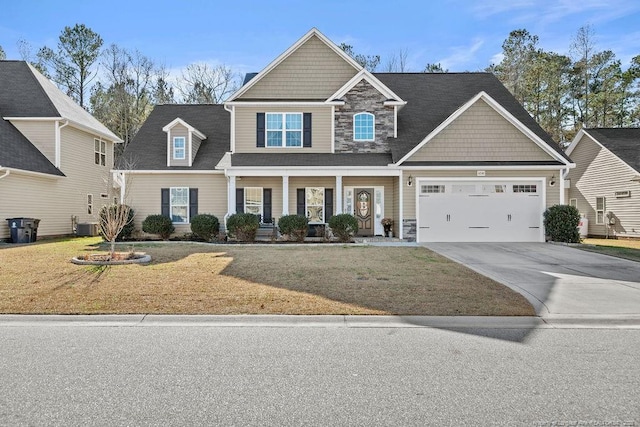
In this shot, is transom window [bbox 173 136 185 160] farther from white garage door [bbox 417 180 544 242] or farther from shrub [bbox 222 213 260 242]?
white garage door [bbox 417 180 544 242]

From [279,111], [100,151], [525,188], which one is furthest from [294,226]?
[100,151]

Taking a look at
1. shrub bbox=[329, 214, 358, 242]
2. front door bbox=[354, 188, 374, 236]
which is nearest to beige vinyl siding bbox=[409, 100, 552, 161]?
front door bbox=[354, 188, 374, 236]

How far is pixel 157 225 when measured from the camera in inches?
714

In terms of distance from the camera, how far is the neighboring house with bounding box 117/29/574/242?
683 inches

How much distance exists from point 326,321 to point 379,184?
13.4 metres

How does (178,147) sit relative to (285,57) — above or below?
below

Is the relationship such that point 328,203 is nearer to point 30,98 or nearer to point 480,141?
point 480,141

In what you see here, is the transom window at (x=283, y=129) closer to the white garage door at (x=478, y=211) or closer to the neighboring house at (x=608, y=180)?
the white garage door at (x=478, y=211)

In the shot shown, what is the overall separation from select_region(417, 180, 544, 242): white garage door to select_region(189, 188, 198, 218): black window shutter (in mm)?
9937

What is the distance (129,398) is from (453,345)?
3.60 metres

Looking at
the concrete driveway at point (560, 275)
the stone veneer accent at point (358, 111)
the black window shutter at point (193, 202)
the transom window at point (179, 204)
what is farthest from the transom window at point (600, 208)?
the transom window at point (179, 204)

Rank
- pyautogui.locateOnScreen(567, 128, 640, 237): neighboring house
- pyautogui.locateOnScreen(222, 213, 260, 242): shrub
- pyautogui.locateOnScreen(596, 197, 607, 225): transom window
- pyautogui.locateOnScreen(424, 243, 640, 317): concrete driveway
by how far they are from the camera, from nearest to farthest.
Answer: pyautogui.locateOnScreen(424, 243, 640, 317): concrete driveway, pyautogui.locateOnScreen(222, 213, 260, 242): shrub, pyautogui.locateOnScreen(567, 128, 640, 237): neighboring house, pyautogui.locateOnScreen(596, 197, 607, 225): transom window

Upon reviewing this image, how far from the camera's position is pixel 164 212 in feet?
63.2

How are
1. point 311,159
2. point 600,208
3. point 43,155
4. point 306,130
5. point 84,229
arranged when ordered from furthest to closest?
point 600,208 → point 84,229 → point 43,155 → point 306,130 → point 311,159
